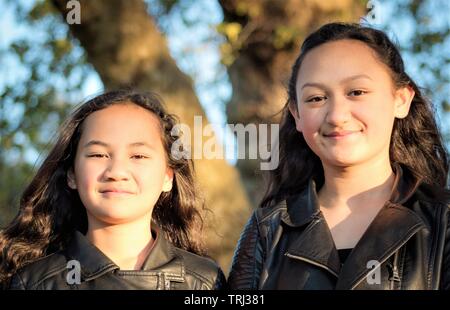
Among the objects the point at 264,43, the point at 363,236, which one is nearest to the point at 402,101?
the point at 363,236

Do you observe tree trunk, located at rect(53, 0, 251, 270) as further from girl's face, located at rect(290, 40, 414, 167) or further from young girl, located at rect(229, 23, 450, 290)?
girl's face, located at rect(290, 40, 414, 167)

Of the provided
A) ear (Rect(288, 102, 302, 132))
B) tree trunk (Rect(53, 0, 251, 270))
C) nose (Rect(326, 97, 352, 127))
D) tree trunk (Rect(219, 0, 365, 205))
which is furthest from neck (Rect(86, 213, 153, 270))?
tree trunk (Rect(219, 0, 365, 205))

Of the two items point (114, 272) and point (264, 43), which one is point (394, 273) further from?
point (264, 43)

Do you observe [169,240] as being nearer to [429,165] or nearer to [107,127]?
[107,127]

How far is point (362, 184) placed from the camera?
3.11 m

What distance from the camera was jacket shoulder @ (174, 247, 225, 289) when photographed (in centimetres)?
322

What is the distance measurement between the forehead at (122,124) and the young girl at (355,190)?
0.60 m

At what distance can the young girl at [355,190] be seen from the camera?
283cm

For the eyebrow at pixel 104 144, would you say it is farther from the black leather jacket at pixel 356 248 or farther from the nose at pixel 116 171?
the black leather jacket at pixel 356 248

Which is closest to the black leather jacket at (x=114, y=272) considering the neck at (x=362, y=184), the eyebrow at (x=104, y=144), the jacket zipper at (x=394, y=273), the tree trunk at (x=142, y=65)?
the eyebrow at (x=104, y=144)

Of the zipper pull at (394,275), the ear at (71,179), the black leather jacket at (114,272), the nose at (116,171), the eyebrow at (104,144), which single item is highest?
the eyebrow at (104,144)

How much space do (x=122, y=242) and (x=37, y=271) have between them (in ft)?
1.21

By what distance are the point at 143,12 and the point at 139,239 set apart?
14.7 ft

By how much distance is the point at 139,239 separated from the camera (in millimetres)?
3238
